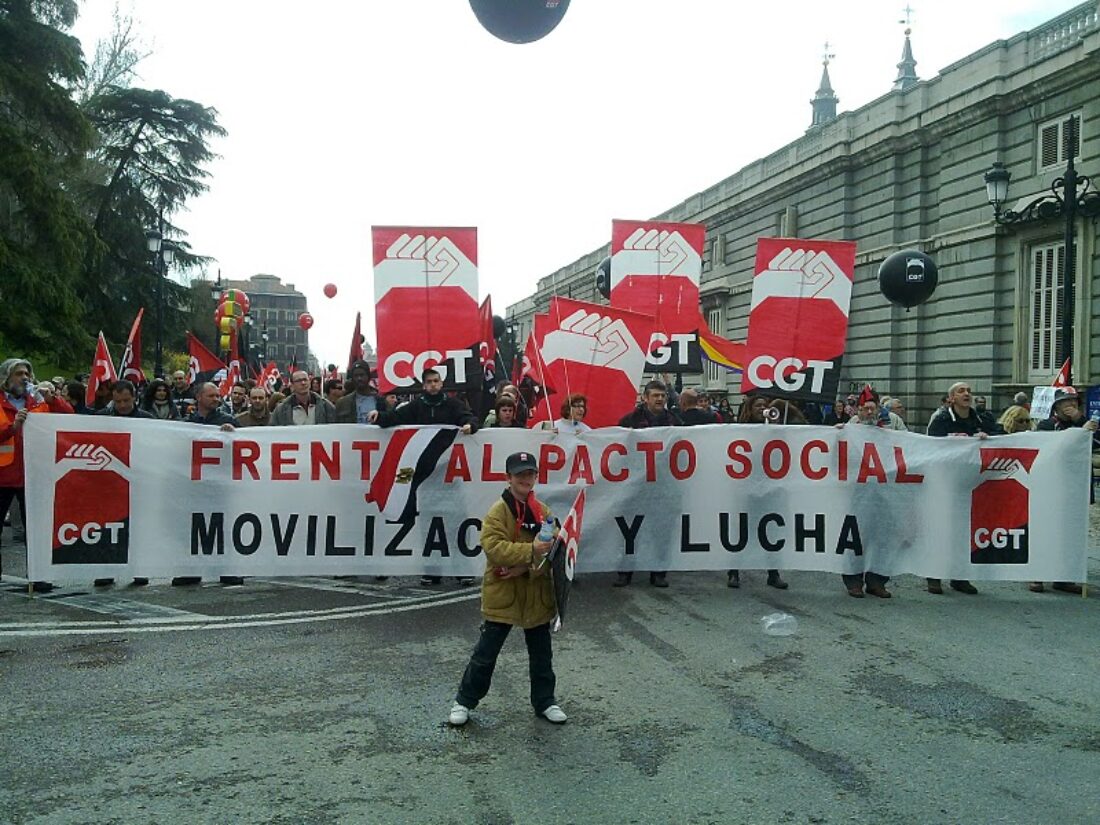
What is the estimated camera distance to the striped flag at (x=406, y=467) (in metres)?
8.09

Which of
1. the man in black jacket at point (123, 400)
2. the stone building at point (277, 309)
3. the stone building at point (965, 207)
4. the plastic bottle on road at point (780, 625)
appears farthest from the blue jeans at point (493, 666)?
the stone building at point (277, 309)

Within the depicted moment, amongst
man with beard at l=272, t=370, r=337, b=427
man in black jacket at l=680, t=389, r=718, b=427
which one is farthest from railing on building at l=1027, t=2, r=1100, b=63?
man with beard at l=272, t=370, r=337, b=427

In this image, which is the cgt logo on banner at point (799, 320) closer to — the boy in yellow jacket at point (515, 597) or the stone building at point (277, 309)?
the boy in yellow jacket at point (515, 597)

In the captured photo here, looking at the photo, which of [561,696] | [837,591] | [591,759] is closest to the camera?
[591,759]

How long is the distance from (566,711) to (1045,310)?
2467cm

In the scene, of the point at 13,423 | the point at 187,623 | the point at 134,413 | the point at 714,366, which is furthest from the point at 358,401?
the point at 714,366

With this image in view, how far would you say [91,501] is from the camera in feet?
25.6

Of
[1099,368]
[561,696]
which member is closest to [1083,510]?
[561,696]

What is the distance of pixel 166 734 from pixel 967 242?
91.1ft

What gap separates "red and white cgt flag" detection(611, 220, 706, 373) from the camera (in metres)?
14.3

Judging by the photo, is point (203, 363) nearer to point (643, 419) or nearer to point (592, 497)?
point (643, 419)

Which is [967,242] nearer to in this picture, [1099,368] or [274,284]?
[1099,368]

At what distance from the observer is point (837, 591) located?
809cm

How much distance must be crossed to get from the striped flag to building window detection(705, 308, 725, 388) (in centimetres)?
3357
